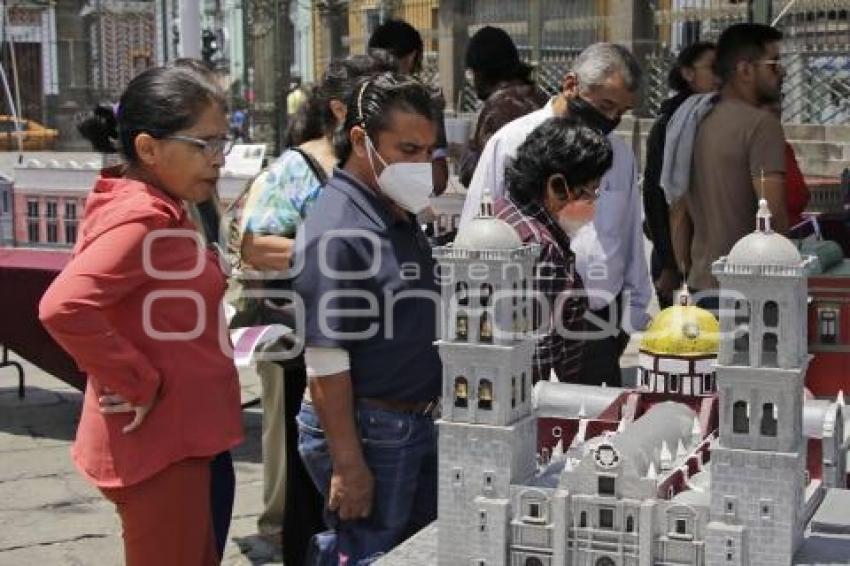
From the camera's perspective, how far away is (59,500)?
5.93 m

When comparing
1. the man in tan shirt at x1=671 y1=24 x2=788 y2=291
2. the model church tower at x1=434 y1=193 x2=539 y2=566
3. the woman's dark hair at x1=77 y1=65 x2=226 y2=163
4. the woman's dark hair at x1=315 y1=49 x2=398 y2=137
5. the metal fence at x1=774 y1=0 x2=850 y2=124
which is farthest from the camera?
the metal fence at x1=774 y1=0 x2=850 y2=124

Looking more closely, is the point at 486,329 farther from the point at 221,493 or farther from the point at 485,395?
the point at 221,493

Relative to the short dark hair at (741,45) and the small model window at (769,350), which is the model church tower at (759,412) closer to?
the small model window at (769,350)

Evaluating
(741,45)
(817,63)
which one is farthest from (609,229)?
(817,63)

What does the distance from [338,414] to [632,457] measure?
30.4 inches

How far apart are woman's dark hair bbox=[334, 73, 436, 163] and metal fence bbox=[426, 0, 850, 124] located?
11.7 meters

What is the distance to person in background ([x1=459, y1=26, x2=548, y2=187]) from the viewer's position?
6082 millimetres

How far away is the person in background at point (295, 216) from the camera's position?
13.5 ft

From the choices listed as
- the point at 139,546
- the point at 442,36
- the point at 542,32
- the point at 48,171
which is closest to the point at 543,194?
the point at 139,546

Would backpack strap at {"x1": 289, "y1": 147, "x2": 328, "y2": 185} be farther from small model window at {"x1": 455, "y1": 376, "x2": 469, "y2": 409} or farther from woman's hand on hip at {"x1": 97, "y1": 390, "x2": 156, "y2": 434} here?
small model window at {"x1": 455, "y1": 376, "x2": 469, "y2": 409}

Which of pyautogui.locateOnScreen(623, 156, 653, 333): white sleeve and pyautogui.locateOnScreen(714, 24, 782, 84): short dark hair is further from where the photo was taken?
pyautogui.locateOnScreen(714, 24, 782, 84): short dark hair

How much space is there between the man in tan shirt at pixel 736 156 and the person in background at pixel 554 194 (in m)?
1.91

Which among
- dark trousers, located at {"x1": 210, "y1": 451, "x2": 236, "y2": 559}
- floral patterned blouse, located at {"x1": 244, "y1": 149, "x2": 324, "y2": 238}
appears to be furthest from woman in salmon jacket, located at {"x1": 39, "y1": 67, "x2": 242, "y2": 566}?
floral patterned blouse, located at {"x1": 244, "y1": 149, "x2": 324, "y2": 238}

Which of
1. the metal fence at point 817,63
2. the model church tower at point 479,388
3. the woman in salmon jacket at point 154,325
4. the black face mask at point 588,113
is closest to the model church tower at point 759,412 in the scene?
the model church tower at point 479,388
